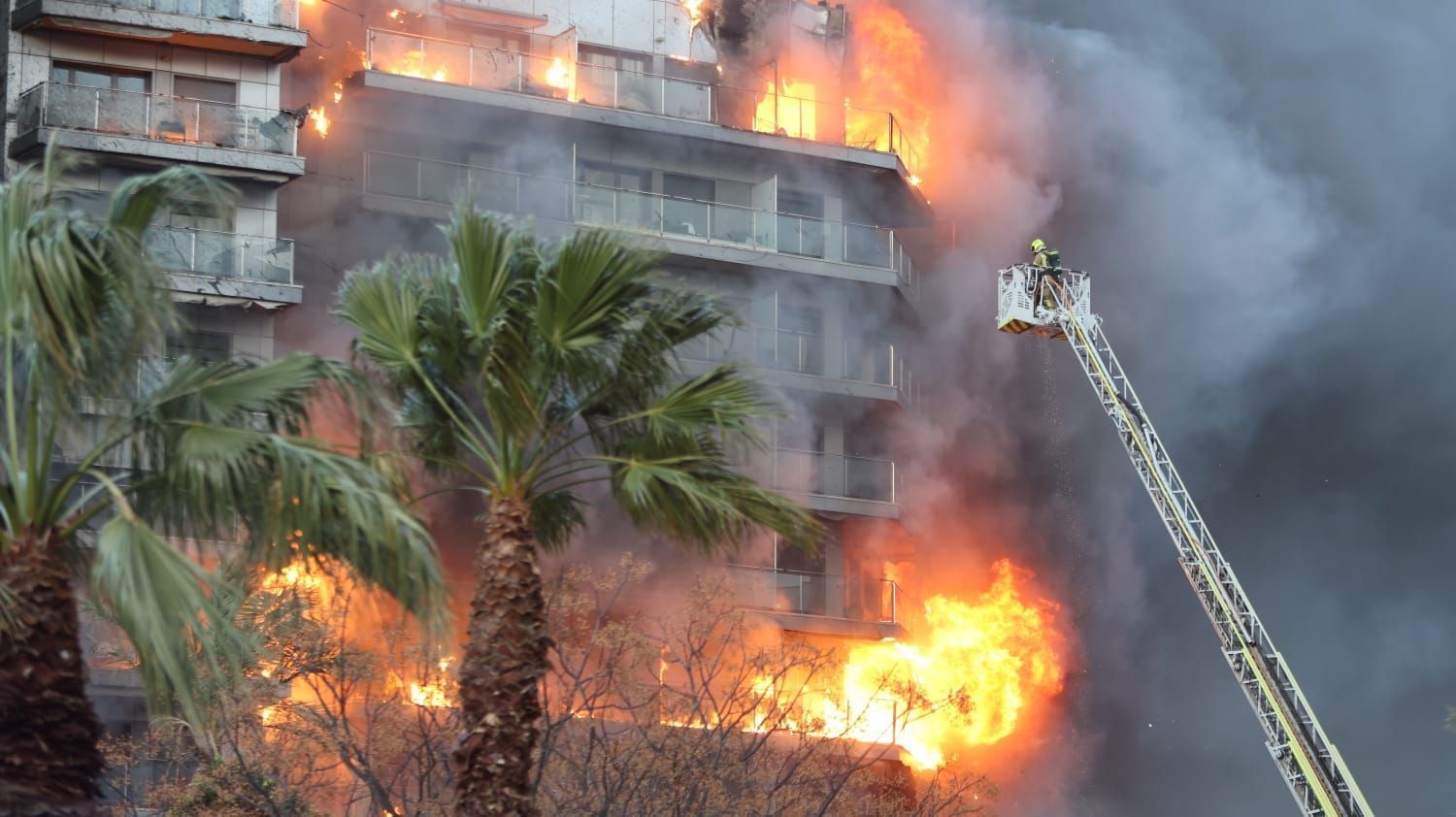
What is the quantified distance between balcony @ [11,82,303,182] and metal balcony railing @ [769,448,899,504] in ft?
45.8

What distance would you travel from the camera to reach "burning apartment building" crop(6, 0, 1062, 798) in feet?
168

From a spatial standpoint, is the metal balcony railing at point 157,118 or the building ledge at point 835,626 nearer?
the metal balcony railing at point 157,118

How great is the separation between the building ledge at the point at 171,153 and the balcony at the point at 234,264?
1.61 m

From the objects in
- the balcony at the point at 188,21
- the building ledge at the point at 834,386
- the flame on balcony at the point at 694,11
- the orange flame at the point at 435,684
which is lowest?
the orange flame at the point at 435,684

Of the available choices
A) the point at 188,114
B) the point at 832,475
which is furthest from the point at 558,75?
the point at 832,475

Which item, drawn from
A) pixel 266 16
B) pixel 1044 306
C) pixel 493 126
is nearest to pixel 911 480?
pixel 1044 306

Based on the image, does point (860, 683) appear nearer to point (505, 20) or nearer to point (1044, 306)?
point (1044, 306)

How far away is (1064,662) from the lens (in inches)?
2608

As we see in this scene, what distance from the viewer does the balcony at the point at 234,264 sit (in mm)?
50219

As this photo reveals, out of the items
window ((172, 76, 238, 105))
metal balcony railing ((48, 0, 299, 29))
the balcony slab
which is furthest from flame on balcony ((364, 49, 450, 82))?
the balcony slab

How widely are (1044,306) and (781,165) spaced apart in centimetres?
1074

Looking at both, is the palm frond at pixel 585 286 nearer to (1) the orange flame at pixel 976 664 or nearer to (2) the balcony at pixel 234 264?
(2) the balcony at pixel 234 264

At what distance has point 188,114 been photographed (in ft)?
169

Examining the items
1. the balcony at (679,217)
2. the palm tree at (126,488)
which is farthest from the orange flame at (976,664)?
the palm tree at (126,488)
